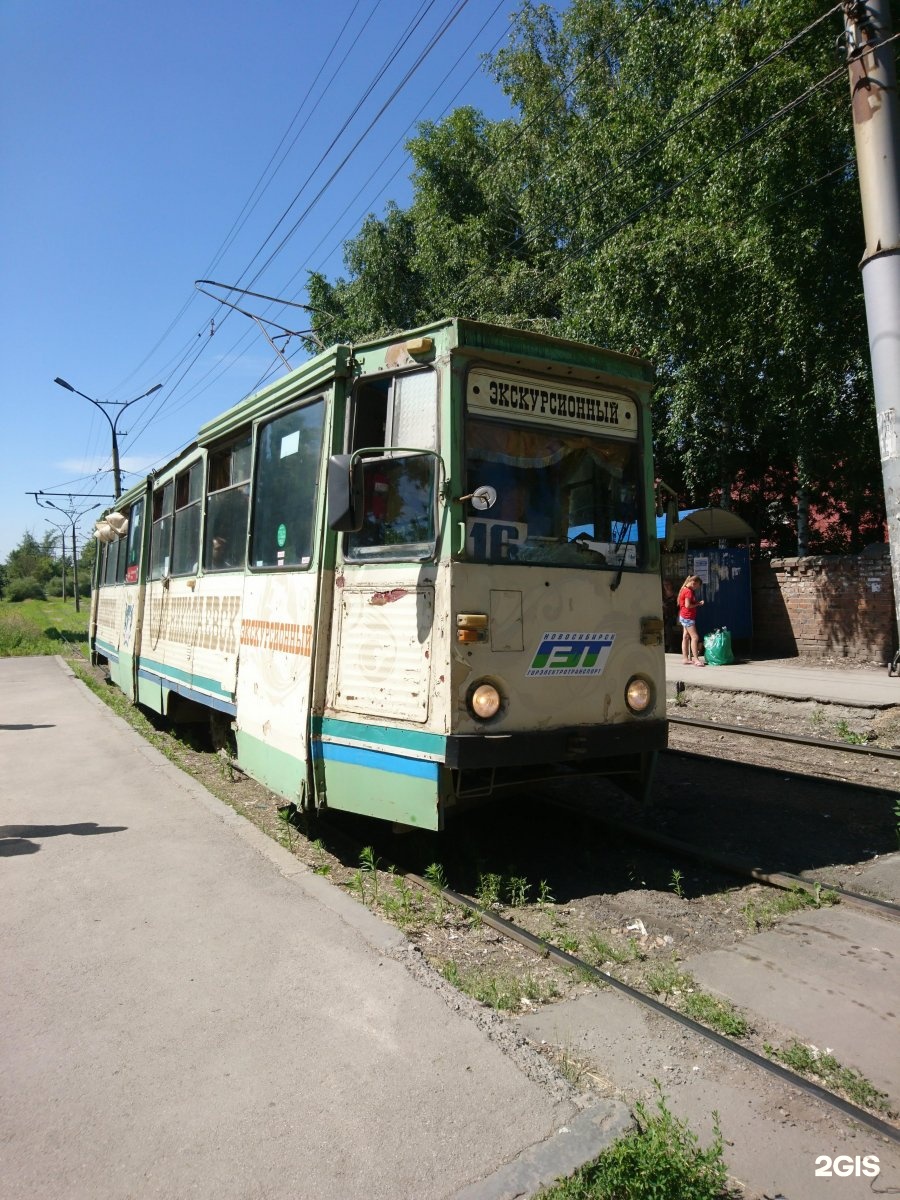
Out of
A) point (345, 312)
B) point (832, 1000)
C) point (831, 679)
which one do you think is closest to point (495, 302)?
point (345, 312)

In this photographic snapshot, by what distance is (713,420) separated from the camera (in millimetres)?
17562

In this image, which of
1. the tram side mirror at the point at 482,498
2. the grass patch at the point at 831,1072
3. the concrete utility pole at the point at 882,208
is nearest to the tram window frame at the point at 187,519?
the tram side mirror at the point at 482,498

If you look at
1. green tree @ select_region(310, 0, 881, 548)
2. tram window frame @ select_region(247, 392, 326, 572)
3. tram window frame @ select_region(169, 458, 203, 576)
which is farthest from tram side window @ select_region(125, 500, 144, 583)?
green tree @ select_region(310, 0, 881, 548)

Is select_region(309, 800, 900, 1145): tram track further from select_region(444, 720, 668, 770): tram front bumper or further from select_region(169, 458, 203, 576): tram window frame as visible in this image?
select_region(169, 458, 203, 576): tram window frame

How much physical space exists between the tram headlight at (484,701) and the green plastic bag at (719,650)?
1152 centimetres

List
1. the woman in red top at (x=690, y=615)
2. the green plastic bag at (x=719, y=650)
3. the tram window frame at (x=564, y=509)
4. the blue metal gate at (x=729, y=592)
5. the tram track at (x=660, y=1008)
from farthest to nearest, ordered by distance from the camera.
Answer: the blue metal gate at (x=729, y=592) < the green plastic bag at (x=719, y=650) < the woman in red top at (x=690, y=615) < the tram window frame at (x=564, y=509) < the tram track at (x=660, y=1008)

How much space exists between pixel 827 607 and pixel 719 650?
2227mm

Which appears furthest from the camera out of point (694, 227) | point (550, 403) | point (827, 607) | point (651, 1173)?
point (827, 607)

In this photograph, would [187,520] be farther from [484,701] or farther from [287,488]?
[484,701]

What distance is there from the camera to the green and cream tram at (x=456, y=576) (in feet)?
15.9

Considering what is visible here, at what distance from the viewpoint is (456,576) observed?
4773 mm

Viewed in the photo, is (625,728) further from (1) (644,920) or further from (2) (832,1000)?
(2) (832,1000)

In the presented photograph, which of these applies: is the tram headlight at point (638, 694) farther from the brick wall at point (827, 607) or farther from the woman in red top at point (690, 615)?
the brick wall at point (827, 607)

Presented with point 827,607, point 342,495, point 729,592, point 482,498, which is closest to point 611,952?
point 482,498
